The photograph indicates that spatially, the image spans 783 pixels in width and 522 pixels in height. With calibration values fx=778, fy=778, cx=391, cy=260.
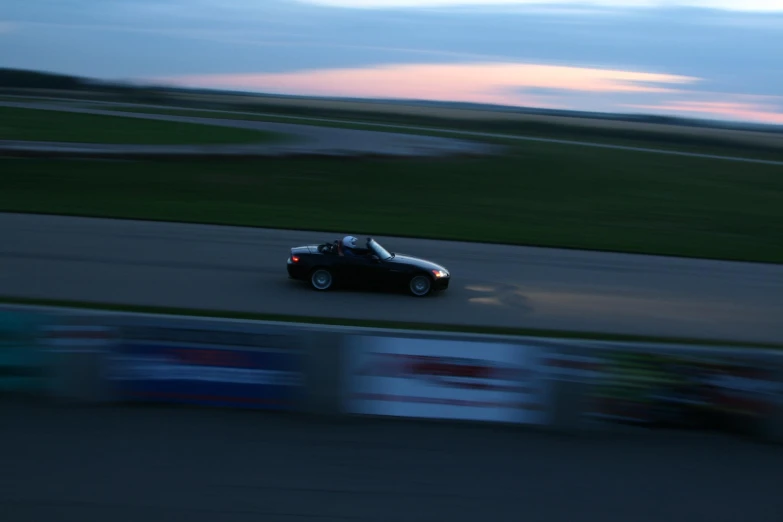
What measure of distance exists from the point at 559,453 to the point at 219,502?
9.34ft

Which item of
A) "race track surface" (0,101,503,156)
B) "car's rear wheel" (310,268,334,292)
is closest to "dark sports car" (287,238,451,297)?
"car's rear wheel" (310,268,334,292)

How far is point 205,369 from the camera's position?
6.98 meters

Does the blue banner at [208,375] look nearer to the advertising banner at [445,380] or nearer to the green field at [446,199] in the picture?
the advertising banner at [445,380]

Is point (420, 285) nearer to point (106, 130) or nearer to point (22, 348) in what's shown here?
point (22, 348)

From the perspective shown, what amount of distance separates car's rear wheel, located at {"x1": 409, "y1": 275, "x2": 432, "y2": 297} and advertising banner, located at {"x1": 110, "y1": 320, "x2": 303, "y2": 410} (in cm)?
714

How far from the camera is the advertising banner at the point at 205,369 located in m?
6.95

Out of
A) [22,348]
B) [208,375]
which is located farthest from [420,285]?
[22,348]

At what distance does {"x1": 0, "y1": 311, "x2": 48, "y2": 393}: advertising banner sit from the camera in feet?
22.8

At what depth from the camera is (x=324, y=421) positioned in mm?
6902

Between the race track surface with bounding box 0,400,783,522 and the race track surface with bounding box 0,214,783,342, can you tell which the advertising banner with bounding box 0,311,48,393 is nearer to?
the race track surface with bounding box 0,400,783,522

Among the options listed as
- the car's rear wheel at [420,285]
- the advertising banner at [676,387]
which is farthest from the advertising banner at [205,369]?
the car's rear wheel at [420,285]

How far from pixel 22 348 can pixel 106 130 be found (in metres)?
38.9

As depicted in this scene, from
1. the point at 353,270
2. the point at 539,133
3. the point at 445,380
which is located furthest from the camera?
the point at 539,133

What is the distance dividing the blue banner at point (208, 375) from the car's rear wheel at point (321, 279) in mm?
7011
